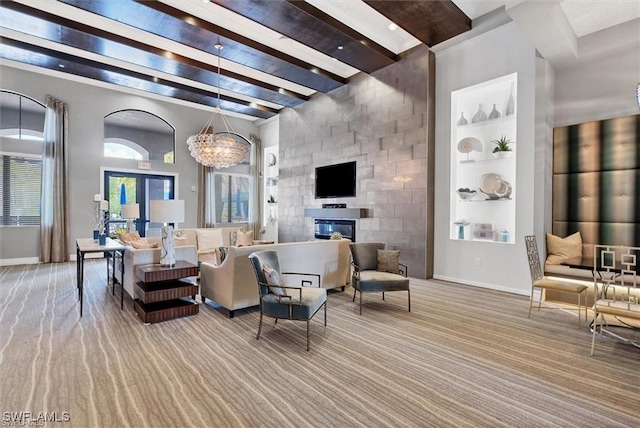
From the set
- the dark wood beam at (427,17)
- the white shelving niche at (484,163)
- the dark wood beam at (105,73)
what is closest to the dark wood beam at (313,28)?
the dark wood beam at (427,17)

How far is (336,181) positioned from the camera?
7.60 metres

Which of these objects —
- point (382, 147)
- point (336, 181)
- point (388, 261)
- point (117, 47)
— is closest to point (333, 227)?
point (336, 181)

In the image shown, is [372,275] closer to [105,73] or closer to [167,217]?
Result: [167,217]

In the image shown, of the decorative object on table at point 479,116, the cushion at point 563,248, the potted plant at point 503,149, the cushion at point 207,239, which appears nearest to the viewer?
the cushion at point 563,248

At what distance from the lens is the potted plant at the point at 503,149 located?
5.06m

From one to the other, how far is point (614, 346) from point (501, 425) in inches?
80.4

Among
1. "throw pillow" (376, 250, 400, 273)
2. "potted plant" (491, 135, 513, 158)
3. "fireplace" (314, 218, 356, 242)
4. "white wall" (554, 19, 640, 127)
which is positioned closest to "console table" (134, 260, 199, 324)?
"throw pillow" (376, 250, 400, 273)

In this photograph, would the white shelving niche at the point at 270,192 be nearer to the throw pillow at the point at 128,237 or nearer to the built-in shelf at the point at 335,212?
the built-in shelf at the point at 335,212

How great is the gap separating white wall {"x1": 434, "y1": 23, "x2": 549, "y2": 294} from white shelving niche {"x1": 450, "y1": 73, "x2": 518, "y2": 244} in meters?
0.13

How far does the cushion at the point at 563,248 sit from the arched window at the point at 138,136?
9354 mm

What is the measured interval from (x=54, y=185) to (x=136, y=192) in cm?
178

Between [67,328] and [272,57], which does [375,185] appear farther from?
[67,328]

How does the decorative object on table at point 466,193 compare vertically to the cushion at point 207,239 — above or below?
above

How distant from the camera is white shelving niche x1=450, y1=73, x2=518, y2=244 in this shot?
5168 mm
